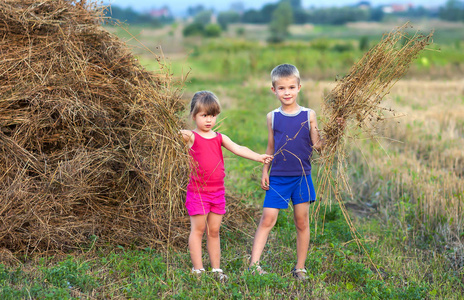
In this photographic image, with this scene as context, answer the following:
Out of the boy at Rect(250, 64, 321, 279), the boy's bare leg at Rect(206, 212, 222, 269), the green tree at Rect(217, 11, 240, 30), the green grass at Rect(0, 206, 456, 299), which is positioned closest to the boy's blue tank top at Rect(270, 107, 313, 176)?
the boy at Rect(250, 64, 321, 279)

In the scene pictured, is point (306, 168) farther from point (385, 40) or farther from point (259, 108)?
point (259, 108)

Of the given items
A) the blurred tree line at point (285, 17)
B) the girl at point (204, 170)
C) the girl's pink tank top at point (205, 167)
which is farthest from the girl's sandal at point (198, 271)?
the blurred tree line at point (285, 17)

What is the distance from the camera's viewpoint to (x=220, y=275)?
12.9ft

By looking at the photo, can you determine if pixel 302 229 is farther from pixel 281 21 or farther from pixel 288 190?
pixel 281 21

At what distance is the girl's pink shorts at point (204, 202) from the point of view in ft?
12.8

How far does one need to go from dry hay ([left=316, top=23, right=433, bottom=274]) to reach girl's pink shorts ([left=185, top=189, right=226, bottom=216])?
82 centimetres

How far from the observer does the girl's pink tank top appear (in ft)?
12.8

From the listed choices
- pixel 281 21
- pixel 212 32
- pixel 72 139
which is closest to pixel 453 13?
Answer: pixel 281 21

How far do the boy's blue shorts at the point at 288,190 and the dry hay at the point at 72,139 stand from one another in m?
0.81

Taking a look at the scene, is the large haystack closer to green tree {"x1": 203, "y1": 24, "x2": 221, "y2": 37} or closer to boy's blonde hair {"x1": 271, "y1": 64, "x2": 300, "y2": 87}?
boy's blonde hair {"x1": 271, "y1": 64, "x2": 300, "y2": 87}

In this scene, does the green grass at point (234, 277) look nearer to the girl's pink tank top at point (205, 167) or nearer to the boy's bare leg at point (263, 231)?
the boy's bare leg at point (263, 231)

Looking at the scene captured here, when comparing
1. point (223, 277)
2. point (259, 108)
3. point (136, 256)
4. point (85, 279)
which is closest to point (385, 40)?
point (223, 277)

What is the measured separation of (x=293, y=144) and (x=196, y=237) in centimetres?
111

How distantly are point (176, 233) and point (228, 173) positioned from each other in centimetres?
225
